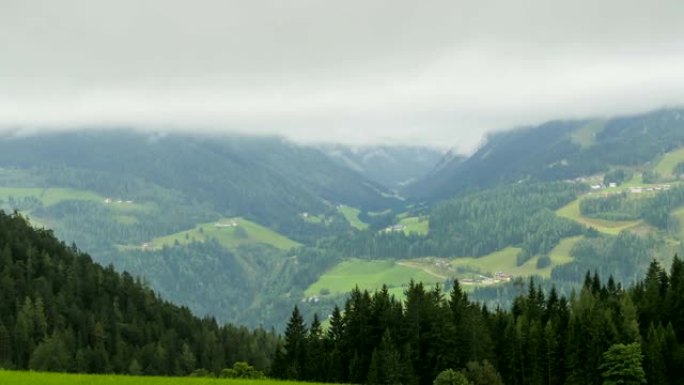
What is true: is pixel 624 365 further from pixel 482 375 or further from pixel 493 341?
pixel 493 341

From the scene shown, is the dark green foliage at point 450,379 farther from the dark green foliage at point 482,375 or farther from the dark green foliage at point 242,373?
the dark green foliage at point 242,373

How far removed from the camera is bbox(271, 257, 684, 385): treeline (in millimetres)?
127688

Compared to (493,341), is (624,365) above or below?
below

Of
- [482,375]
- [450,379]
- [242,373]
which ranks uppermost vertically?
[450,379]

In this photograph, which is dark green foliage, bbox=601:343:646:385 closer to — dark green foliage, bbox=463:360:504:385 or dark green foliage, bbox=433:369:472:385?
dark green foliage, bbox=463:360:504:385

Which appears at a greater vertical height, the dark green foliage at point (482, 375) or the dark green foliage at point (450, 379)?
the dark green foliage at point (450, 379)

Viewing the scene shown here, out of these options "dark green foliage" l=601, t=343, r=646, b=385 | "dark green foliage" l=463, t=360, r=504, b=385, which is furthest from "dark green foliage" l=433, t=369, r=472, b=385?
"dark green foliage" l=601, t=343, r=646, b=385

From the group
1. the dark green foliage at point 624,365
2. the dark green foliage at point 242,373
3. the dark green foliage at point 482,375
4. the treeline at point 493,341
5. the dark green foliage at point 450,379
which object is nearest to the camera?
the dark green foliage at point 450,379

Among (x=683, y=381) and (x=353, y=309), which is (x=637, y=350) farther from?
(x=353, y=309)

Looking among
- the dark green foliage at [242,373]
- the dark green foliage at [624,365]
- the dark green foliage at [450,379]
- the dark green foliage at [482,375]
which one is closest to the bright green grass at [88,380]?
the dark green foliage at [450,379]

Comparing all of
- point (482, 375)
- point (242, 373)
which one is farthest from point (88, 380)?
point (242, 373)

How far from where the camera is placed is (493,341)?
5664 inches

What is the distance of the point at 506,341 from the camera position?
465ft

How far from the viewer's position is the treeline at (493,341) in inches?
5027
